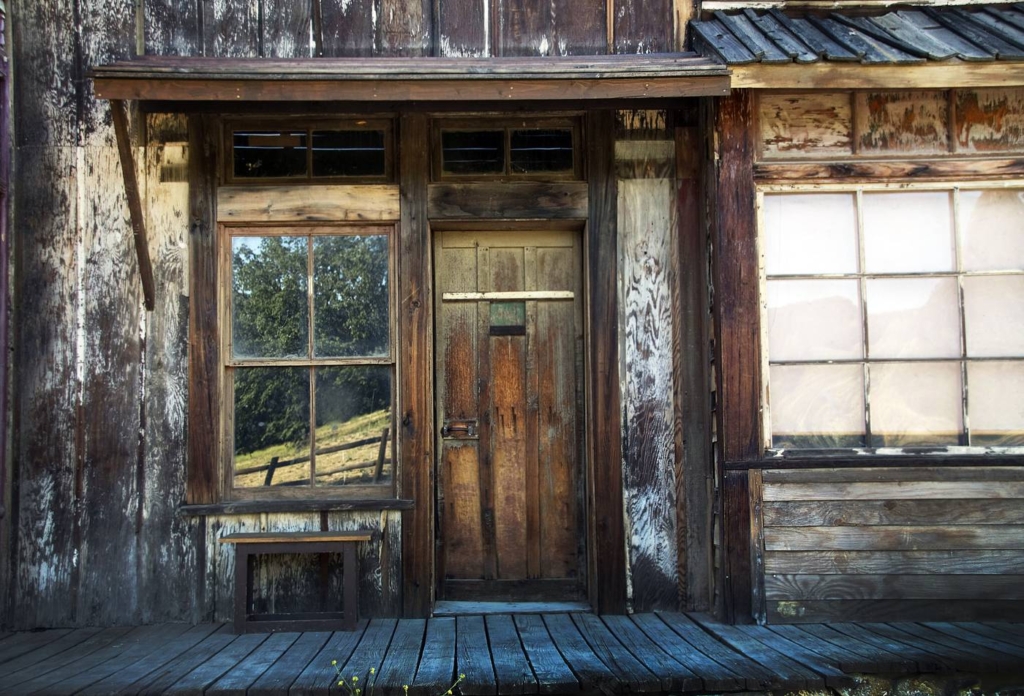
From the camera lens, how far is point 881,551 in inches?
179

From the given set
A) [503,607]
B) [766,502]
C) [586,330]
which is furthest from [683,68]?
[503,607]

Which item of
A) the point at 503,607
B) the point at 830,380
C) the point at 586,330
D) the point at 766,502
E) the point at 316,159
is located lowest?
the point at 503,607

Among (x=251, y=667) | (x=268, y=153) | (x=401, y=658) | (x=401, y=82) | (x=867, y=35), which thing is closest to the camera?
(x=251, y=667)

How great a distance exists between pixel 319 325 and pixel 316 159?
990mm

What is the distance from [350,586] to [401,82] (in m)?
2.69

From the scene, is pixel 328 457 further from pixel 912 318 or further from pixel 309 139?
pixel 912 318

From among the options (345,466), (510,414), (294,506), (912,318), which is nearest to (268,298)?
(345,466)

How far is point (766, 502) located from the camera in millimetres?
4559

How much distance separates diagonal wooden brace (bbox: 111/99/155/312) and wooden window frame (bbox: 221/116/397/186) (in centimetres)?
53

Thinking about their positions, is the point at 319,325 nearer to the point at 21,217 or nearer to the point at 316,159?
the point at 316,159

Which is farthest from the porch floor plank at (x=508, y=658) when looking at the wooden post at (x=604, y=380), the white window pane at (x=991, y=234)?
the white window pane at (x=991, y=234)

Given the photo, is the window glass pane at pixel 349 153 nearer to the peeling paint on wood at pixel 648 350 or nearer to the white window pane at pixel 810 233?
the peeling paint on wood at pixel 648 350

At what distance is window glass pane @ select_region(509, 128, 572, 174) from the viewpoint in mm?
5000

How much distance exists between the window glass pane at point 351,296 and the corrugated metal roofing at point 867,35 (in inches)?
87.8
